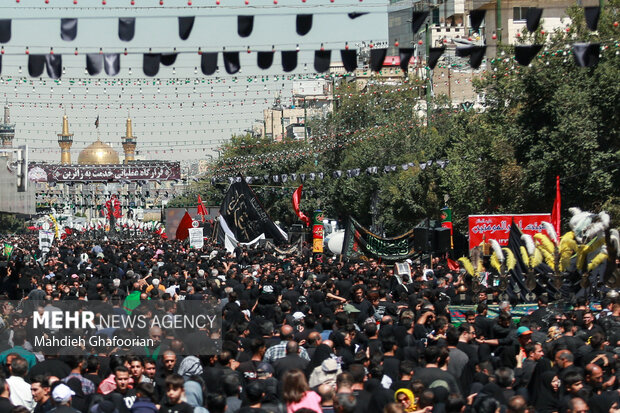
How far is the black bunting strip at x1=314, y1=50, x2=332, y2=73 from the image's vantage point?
1723cm

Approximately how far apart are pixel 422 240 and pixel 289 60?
386 inches

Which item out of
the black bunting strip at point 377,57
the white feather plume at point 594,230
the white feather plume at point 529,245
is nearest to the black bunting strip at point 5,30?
the black bunting strip at point 377,57

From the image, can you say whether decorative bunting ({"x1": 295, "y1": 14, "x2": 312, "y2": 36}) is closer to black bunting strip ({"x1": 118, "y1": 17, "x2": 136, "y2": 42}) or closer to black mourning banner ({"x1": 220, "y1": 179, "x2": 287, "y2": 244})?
black bunting strip ({"x1": 118, "y1": 17, "x2": 136, "y2": 42})

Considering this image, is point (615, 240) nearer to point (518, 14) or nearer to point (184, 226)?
point (184, 226)

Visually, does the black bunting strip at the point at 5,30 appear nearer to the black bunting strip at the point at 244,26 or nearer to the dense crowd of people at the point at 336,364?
the black bunting strip at the point at 244,26

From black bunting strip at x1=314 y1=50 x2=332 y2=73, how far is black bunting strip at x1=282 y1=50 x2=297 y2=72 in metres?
0.46

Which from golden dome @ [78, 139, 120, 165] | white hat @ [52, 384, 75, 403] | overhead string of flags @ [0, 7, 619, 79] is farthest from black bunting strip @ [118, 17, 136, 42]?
golden dome @ [78, 139, 120, 165]

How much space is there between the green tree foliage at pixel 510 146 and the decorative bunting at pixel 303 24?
12.6 meters

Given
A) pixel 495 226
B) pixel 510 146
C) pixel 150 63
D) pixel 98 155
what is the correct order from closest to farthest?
1. pixel 150 63
2. pixel 495 226
3. pixel 510 146
4. pixel 98 155

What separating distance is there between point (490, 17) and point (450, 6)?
13.7 metres

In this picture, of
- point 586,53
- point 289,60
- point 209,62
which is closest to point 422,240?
point 289,60

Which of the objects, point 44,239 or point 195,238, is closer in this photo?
point 44,239

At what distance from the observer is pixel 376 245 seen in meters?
27.3

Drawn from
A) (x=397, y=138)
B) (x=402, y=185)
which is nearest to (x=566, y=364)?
(x=402, y=185)
